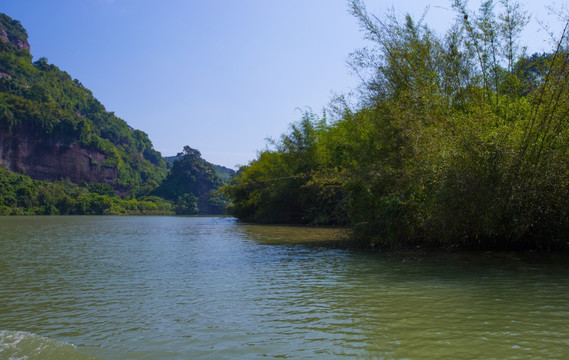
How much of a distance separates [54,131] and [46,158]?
8024 millimetres

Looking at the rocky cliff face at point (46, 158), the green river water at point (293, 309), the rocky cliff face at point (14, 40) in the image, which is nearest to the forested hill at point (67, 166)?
the rocky cliff face at point (46, 158)

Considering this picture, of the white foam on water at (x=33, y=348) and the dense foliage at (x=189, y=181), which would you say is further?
the dense foliage at (x=189, y=181)

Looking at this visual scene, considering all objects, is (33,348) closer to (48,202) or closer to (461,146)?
(461,146)

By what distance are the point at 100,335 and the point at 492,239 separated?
10.5m

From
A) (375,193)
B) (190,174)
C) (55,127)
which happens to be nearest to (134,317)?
(375,193)

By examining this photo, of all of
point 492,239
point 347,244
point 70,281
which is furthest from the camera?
point 347,244

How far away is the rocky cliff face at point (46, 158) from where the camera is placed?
11994 cm

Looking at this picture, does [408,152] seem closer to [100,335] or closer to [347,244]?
[347,244]

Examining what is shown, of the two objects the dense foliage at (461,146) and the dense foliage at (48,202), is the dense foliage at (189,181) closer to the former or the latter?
the dense foliage at (48,202)

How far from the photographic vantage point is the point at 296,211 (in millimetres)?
35969

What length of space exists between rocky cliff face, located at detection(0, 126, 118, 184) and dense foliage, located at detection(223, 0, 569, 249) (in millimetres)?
126862

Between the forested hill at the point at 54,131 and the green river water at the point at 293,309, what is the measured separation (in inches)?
5060

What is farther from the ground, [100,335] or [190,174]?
[190,174]

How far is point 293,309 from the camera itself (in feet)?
21.8
